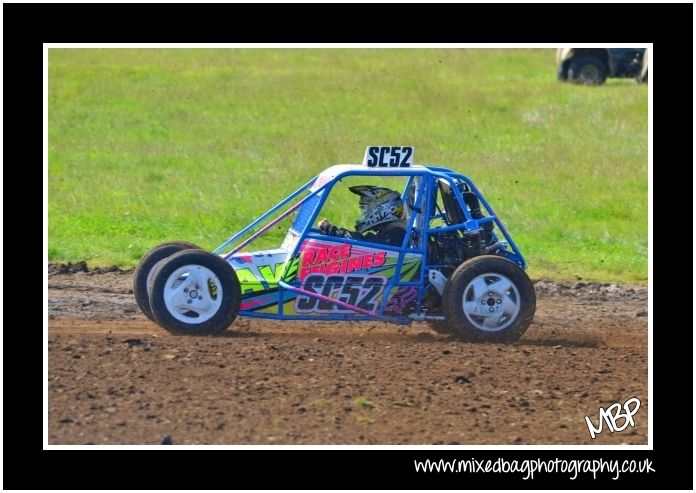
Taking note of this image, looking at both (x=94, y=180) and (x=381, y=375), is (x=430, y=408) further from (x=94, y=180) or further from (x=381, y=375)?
(x=94, y=180)

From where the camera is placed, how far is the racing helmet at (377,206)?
11.1m

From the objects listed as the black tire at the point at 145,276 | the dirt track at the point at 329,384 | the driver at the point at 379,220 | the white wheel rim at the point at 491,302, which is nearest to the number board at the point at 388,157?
the driver at the point at 379,220

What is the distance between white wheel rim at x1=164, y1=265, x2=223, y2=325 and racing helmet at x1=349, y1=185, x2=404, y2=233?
5.19ft

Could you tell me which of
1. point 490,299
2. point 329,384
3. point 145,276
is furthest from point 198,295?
point 490,299

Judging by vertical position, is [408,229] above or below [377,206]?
below

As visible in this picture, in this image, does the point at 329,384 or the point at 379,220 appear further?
the point at 379,220

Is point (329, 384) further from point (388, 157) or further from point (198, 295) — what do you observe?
point (388, 157)

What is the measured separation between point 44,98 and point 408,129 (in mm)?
14009

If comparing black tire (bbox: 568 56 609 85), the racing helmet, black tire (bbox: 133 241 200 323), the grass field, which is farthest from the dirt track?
black tire (bbox: 568 56 609 85)

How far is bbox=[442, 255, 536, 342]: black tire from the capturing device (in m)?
10.6

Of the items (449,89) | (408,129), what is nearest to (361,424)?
(408,129)

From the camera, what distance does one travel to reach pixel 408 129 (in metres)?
25.6

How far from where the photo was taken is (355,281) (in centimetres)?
1076

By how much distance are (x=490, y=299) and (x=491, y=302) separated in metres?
0.03
